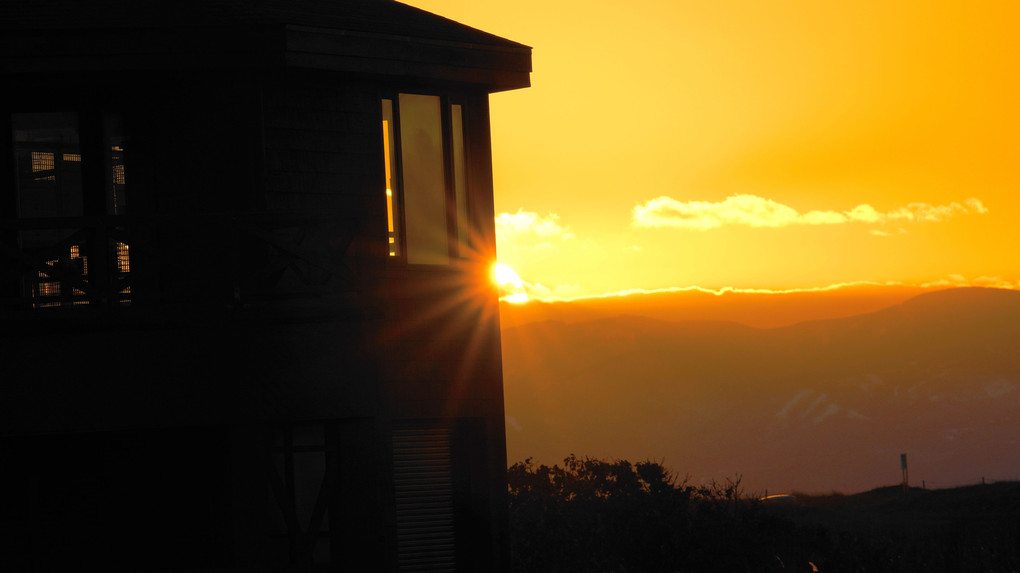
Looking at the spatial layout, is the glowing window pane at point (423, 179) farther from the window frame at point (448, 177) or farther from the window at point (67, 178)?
the window at point (67, 178)

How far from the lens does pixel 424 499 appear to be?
49.0 feet

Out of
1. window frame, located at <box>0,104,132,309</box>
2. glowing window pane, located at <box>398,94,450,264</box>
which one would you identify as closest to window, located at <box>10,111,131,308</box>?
window frame, located at <box>0,104,132,309</box>

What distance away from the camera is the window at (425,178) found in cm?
1495

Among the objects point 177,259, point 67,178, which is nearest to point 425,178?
point 177,259

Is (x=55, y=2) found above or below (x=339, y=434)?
above

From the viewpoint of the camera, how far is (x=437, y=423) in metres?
Answer: 15.0

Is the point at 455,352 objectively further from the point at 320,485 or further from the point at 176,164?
the point at 176,164

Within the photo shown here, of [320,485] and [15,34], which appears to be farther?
[320,485]

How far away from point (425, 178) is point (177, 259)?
3375 mm

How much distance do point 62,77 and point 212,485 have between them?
4.93 m

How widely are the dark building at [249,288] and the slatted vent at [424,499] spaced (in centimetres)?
3

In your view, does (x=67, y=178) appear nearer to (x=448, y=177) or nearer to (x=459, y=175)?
(x=448, y=177)

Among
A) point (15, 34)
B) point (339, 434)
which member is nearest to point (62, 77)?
point (15, 34)

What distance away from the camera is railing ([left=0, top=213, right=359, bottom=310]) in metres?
11.0
